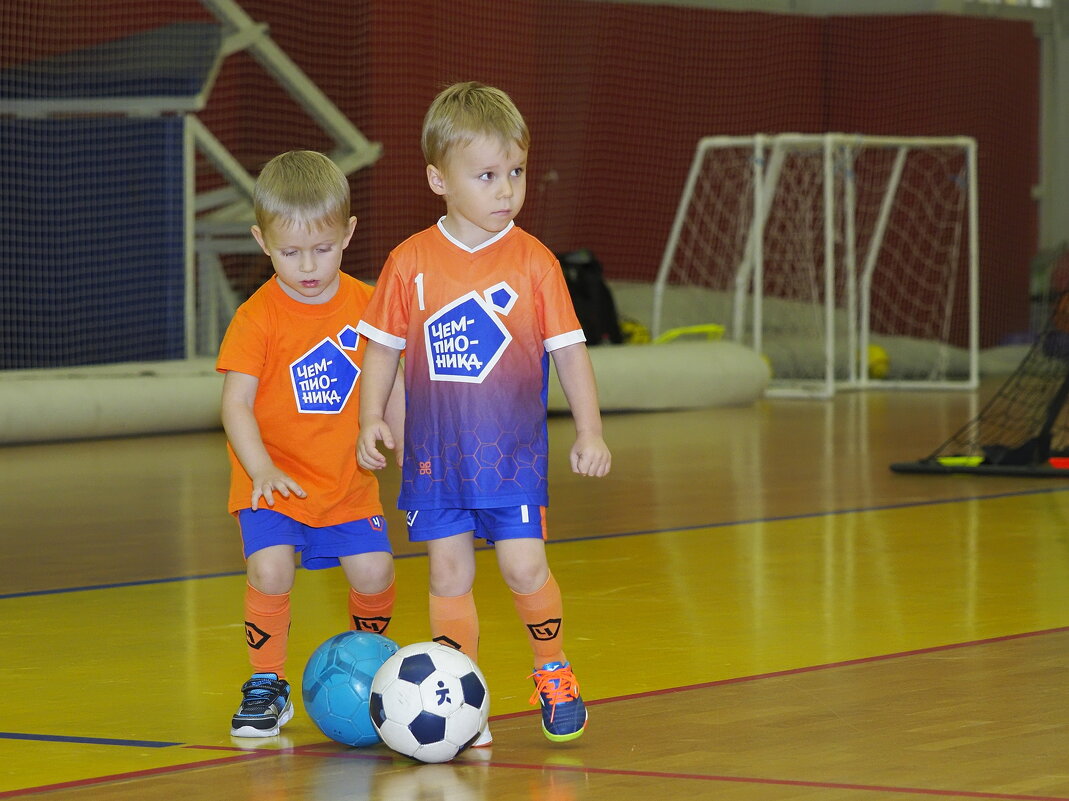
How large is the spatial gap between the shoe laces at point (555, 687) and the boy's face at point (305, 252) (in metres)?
0.97

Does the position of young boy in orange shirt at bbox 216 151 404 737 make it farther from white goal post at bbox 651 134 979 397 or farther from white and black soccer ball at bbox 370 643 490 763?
white goal post at bbox 651 134 979 397

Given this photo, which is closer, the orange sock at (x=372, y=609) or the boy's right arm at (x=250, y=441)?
the boy's right arm at (x=250, y=441)

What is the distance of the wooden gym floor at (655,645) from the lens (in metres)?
3.10

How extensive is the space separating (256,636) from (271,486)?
365 millimetres

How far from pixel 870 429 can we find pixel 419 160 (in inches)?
231

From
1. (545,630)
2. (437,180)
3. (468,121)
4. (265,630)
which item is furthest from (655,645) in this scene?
(468,121)

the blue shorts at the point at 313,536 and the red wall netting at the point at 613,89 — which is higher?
the red wall netting at the point at 613,89

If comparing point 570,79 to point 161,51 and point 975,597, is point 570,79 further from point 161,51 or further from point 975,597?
point 975,597

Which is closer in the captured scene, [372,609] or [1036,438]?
[372,609]

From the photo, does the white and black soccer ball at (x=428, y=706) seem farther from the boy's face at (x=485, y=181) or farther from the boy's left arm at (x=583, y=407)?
the boy's face at (x=485, y=181)

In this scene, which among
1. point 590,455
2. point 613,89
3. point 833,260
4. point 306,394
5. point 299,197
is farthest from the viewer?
point 613,89

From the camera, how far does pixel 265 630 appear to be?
11.9 ft

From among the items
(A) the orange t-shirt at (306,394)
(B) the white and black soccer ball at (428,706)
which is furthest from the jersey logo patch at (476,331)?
(B) the white and black soccer ball at (428,706)

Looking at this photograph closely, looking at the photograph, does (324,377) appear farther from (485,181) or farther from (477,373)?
(485,181)
